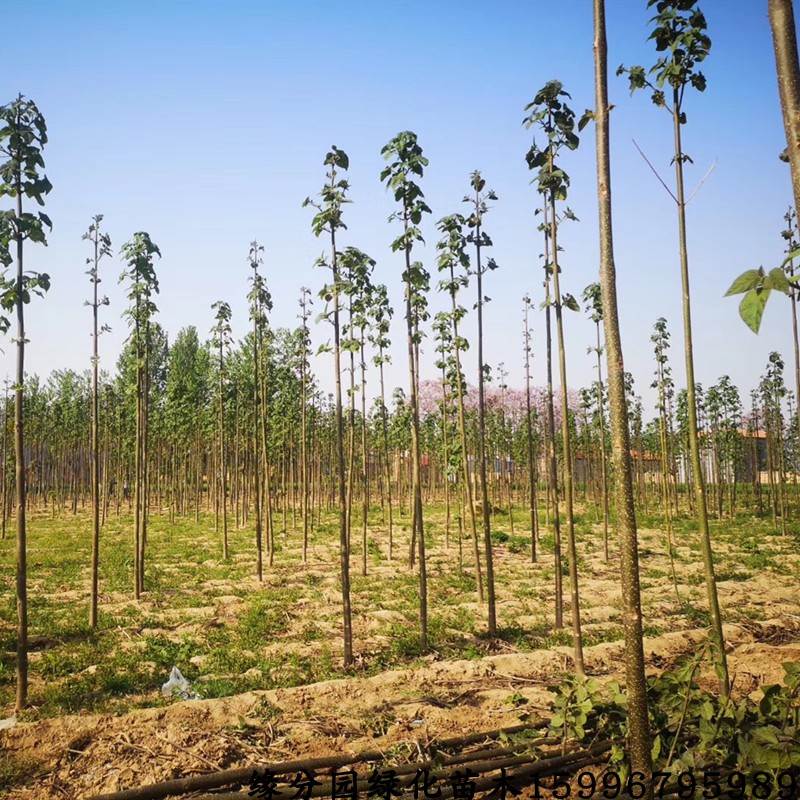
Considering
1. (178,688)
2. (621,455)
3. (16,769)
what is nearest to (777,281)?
(621,455)

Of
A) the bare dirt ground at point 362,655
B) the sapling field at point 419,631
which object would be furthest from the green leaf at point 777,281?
the bare dirt ground at point 362,655

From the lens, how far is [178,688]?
9.60 m

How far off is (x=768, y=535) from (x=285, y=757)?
29.2 m

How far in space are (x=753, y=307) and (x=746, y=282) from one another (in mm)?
119

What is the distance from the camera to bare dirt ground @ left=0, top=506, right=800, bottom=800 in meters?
6.83

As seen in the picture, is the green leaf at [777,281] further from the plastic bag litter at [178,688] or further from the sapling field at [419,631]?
the plastic bag litter at [178,688]

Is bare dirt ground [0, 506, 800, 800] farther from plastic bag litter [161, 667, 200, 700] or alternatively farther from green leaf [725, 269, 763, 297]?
green leaf [725, 269, 763, 297]

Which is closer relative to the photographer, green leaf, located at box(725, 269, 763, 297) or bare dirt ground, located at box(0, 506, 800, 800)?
green leaf, located at box(725, 269, 763, 297)

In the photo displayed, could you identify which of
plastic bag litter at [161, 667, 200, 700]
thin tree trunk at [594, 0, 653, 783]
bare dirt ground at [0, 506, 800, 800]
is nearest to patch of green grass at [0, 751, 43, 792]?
bare dirt ground at [0, 506, 800, 800]

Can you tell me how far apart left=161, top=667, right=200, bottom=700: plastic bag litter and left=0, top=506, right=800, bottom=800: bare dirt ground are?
0.54 feet

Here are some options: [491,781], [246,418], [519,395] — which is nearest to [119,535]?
[246,418]

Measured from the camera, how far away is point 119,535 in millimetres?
28203

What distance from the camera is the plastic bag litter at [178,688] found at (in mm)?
9443

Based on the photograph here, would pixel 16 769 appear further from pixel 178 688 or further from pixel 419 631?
pixel 419 631
